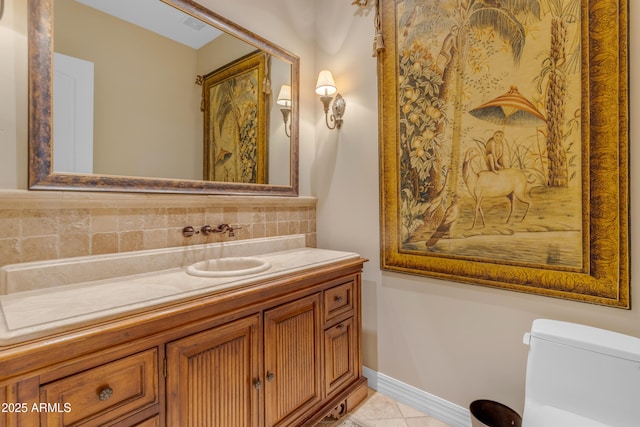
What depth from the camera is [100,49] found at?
126 centimetres

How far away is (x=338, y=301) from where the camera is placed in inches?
62.6

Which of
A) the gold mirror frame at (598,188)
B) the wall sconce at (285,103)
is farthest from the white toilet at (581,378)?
the wall sconce at (285,103)

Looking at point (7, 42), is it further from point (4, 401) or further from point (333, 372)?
point (333, 372)

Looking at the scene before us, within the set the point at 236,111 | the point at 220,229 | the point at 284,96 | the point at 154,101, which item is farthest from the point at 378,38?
the point at 220,229

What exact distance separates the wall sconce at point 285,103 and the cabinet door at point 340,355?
4.11 ft

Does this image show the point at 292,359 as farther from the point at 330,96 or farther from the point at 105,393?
the point at 330,96

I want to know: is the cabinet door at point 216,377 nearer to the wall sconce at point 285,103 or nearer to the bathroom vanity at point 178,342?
the bathroom vanity at point 178,342

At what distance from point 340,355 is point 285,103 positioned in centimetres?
156

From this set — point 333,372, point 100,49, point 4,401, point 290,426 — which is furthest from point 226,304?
point 100,49

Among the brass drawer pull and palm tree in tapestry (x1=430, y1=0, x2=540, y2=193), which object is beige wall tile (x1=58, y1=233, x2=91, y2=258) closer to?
the brass drawer pull

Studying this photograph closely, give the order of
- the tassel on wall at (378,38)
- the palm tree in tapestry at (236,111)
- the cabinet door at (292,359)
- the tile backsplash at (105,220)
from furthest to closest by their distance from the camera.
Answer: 1. the tassel on wall at (378,38)
2. the palm tree in tapestry at (236,111)
3. the cabinet door at (292,359)
4. the tile backsplash at (105,220)

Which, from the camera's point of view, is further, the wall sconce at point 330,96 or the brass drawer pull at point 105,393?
the wall sconce at point 330,96

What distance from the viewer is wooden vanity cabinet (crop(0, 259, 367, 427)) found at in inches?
29.5

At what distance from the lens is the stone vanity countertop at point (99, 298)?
0.76 metres
